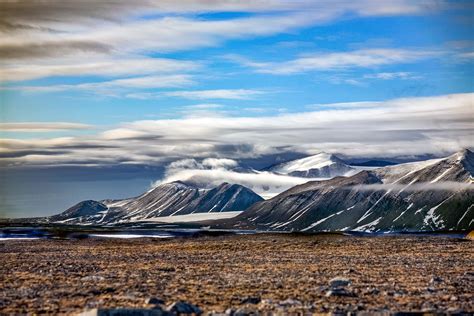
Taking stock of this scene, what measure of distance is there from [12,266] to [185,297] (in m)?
21.7

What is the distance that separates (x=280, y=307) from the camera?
80.0ft

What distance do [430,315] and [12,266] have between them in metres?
30.5

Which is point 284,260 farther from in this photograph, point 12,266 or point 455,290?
point 455,290

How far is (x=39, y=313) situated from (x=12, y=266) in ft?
77.0

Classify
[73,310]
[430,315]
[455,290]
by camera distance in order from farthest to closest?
1. [455,290]
2. [73,310]
3. [430,315]

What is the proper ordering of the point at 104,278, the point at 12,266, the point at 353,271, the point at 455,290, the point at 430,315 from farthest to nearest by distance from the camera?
the point at 12,266 < the point at 353,271 < the point at 104,278 < the point at 455,290 < the point at 430,315

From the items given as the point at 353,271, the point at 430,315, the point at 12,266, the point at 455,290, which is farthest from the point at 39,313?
the point at 12,266

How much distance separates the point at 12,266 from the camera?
149ft

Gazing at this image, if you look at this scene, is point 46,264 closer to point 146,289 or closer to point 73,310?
point 146,289

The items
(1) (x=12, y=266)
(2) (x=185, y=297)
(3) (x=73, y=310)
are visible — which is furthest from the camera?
(1) (x=12, y=266)

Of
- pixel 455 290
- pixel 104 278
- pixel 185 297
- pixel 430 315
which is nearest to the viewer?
pixel 430 315

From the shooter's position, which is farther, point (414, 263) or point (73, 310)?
point (414, 263)

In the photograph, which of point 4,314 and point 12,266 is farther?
point 12,266

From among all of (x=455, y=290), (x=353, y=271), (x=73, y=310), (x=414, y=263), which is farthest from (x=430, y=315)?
(x=414, y=263)
